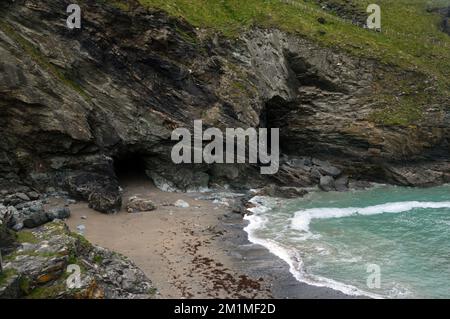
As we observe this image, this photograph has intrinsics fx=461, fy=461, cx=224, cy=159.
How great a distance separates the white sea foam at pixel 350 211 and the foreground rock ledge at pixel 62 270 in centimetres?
1391

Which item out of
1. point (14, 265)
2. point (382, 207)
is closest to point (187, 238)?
point (14, 265)

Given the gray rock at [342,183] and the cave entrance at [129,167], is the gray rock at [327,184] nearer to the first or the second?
the gray rock at [342,183]

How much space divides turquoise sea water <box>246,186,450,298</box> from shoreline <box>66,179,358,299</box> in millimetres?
1218

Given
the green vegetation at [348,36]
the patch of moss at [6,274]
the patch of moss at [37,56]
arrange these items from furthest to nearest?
the green vegetation at [348,36] → the patch of moss at [37,56] → the patch of moss at [6,274]

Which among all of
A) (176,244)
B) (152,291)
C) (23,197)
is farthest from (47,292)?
(23,197)

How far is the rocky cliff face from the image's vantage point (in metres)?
35.9

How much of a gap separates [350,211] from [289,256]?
1353cm

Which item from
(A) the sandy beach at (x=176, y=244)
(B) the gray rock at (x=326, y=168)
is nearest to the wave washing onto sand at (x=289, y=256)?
(A) the sandy beach at (x=176, y=244)

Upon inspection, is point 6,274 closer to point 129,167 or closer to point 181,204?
point 181,204

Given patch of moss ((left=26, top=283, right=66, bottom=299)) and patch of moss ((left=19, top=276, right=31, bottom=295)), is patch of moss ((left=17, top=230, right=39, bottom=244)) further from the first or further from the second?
patch of moss ((left=26, top=283, right=66, bottom=299))

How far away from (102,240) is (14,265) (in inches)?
340

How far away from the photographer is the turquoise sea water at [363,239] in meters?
22.7

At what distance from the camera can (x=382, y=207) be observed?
39.2 metres

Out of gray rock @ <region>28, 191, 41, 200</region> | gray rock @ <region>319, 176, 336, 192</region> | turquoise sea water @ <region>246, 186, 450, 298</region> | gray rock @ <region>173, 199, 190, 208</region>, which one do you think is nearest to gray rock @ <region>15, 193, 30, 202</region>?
gray rock @ <region>28, 191, 41, 200</region>
